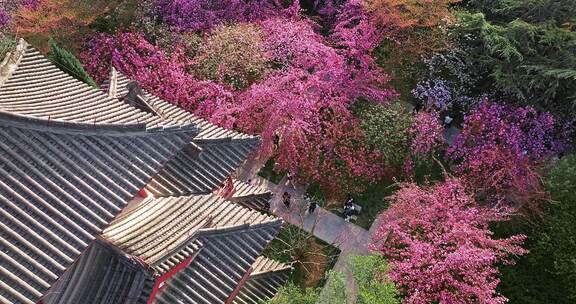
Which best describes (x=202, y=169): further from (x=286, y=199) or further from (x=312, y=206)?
(x=312, y=206)

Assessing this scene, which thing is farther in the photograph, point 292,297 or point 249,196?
point 249,196

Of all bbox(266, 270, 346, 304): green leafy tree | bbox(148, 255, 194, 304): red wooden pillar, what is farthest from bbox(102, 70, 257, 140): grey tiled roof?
bbox(266, 270, 346, 304): green leafy tree

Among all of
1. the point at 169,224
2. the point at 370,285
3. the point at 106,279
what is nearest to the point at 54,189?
the point at 106,279

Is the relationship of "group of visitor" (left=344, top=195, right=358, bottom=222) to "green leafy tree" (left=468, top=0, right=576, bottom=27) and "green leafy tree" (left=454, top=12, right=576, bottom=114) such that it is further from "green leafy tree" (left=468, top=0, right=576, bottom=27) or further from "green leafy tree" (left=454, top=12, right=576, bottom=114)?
"green leafy tree" (left=468, top=0, right=576, bottom=27)

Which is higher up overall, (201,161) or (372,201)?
(201,161)

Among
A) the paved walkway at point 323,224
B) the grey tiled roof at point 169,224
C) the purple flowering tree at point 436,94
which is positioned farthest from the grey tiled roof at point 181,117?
the purple flowering tree at point 436,94

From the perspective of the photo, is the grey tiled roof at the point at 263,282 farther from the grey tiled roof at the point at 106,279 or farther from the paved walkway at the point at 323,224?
the grey tiled roof at the point at 106,279

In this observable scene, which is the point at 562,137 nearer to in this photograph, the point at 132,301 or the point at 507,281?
the point at 507,281

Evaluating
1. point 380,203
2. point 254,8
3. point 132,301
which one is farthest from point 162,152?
point 254,8

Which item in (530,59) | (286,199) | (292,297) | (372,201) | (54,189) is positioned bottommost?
(286,199)
